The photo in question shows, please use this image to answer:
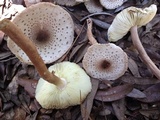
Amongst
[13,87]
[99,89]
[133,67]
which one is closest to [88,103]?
[99,89]

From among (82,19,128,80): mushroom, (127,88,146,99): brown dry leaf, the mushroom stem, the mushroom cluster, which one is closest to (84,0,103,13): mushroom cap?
the mushroom cluster

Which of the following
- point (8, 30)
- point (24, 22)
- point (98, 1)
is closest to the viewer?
point (8, 30)

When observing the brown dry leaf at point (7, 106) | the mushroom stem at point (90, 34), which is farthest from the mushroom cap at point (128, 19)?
the brown dry leaf at point (7, 106)

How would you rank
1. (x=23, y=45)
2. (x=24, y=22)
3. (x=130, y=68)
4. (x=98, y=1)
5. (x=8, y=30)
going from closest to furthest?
(x=8, y=30), (x=23, y=45), (x=24, y=22), (x=130, y=68), (x=98, y=1)

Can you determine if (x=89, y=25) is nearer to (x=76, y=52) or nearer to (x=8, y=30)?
(x=76, y=52)

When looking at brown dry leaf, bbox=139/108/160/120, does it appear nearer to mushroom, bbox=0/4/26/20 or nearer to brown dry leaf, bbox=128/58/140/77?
brown dry leaf, bbox=128/58/140/77

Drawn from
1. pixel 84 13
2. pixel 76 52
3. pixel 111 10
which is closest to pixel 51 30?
pixel 76 52

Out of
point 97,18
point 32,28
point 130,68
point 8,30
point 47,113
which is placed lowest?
point 47,113

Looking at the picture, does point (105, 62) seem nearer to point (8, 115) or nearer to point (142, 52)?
point (142, 52)
